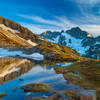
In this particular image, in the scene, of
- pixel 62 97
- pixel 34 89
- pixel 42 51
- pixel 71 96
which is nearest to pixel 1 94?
pixel 34 89

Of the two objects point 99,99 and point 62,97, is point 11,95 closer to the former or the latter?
point 62,97

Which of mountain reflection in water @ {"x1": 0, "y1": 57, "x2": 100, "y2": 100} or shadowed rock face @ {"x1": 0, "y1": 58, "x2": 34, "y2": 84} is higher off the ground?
shadowed rock face @ {"x1": 0, "y1": 58, "x2": 34, "y2": 84}

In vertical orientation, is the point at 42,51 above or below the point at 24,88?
above

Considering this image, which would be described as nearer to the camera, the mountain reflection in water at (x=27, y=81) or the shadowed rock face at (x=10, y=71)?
the mountain reflection in water at (x=27, y=81)

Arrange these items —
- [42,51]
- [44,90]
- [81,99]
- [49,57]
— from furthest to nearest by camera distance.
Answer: [42,51] → [49,57] → [44,90] → [81,99]

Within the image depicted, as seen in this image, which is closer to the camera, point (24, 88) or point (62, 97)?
point (62, 97)

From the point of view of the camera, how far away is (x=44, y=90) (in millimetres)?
28125

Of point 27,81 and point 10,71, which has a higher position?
point 10,71

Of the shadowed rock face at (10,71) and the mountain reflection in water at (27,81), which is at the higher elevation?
the shadowed rock face at (10,71)

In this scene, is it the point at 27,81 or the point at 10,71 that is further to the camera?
the point at 10,71

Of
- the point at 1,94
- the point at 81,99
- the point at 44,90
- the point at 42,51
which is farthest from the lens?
the point at 42,51

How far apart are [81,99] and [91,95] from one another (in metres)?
3.63

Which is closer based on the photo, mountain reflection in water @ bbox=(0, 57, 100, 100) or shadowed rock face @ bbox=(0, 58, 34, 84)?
mountain reflection in water @ bbox=(0, 57, 100, 100)

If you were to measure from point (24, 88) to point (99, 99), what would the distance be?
62.4 feet
